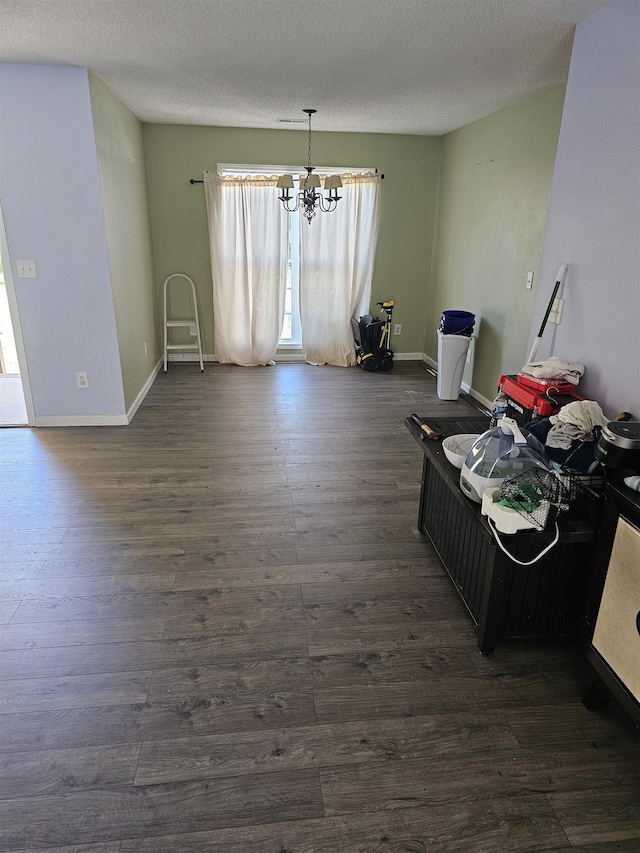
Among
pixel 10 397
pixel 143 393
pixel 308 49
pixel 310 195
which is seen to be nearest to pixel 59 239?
pixel 143 393

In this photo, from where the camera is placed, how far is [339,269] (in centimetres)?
602

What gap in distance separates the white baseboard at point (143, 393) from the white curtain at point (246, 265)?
75 centimetres

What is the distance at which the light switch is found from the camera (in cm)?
379

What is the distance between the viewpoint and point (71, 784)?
1.54m

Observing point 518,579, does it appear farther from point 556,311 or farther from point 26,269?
point 26,269

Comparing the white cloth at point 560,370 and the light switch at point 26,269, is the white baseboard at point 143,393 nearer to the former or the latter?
the light switch at point 26,269

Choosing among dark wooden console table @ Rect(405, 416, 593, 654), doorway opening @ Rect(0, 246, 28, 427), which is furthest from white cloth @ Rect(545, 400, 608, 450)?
doorway opening @ Rect(0, 246, 28, 427)

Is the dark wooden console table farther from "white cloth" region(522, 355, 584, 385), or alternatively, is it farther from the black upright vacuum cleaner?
the black upright vacuum cleaner

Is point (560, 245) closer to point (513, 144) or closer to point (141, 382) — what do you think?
point (513, 144)

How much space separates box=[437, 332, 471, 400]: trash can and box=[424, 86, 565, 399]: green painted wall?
0.21 metres

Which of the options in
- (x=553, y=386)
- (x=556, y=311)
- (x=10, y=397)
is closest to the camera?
(x=553, y=386)

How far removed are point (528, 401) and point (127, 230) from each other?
366 centimetres

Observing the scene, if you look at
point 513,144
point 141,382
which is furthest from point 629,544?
point 141,382

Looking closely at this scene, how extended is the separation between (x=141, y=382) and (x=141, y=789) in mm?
3877
